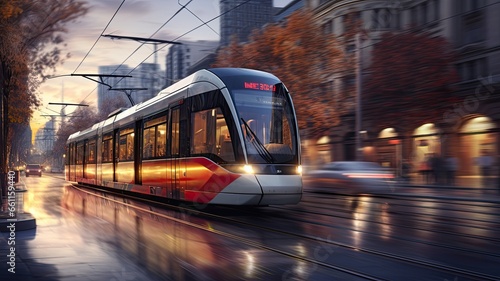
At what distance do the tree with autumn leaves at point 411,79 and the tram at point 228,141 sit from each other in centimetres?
2067

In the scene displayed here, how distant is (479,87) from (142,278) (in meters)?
30.3

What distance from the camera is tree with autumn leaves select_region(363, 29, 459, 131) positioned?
105ft

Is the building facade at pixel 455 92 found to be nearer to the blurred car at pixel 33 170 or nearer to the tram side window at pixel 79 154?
the tram side window at pixel 79 154

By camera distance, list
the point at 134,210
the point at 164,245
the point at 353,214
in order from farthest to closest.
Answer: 1. the point at 134,210
2. the point at 353,214
3. the point at 164,245

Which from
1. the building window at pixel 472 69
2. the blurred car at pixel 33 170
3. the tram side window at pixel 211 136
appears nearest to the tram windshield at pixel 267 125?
the tram side window at pixel 211 136

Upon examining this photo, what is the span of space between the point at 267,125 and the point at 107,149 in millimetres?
11987

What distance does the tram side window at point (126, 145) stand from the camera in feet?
60.6

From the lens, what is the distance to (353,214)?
44.0 ft

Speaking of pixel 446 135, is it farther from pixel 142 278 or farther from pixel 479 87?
pixel 142 278

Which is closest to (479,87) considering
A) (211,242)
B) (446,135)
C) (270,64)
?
(446,135)

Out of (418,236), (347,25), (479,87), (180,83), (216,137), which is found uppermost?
(347,25)

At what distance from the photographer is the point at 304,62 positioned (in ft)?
101

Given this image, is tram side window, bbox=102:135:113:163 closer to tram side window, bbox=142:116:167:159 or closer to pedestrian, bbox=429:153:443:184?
tram side window, bbox=142:116:167:159

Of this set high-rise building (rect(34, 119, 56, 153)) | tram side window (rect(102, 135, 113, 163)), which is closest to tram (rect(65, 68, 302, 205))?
tram side window (rect(102, 135, 113, 163))
